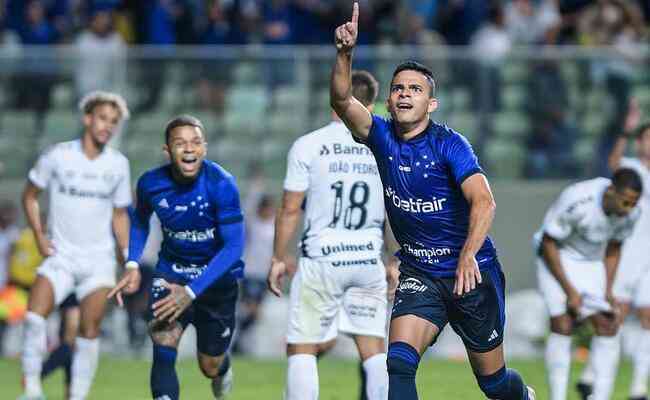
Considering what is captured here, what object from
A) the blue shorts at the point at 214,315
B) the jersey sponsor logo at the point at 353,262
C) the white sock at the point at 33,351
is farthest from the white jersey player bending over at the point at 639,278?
the white sock at the point at 33,351

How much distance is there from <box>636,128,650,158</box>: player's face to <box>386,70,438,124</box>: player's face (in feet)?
16.1

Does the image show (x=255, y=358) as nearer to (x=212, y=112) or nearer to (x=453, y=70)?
→ (x=212, y=112)

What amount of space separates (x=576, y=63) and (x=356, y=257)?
9.29 metres

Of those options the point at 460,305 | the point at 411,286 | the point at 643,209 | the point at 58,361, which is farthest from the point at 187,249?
the point at 643,209

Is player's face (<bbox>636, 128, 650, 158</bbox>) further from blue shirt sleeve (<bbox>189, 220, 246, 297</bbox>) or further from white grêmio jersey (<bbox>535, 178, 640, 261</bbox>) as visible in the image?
blue shirt sleeve (<bbox>189, 220, 246, 297</bbox>)

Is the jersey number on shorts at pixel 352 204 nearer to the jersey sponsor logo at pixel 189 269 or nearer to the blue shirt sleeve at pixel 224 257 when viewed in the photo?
the blue shirt sleeve at pixel 224 257

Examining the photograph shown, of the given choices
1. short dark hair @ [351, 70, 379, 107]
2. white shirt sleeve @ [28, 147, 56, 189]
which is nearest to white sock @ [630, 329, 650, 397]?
short dark hair @ [351, 70, 379, 107]

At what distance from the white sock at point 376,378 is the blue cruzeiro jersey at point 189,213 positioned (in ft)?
3.71

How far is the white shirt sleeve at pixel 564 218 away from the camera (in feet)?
36.2

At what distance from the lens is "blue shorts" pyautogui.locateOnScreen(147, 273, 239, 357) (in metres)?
10.0

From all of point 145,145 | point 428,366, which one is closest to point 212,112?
point 145,145

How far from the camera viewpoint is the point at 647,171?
12.9 m

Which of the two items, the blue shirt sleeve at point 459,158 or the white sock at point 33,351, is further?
the white sock at point 33,351

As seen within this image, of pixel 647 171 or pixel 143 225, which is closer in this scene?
pixel 143 225
